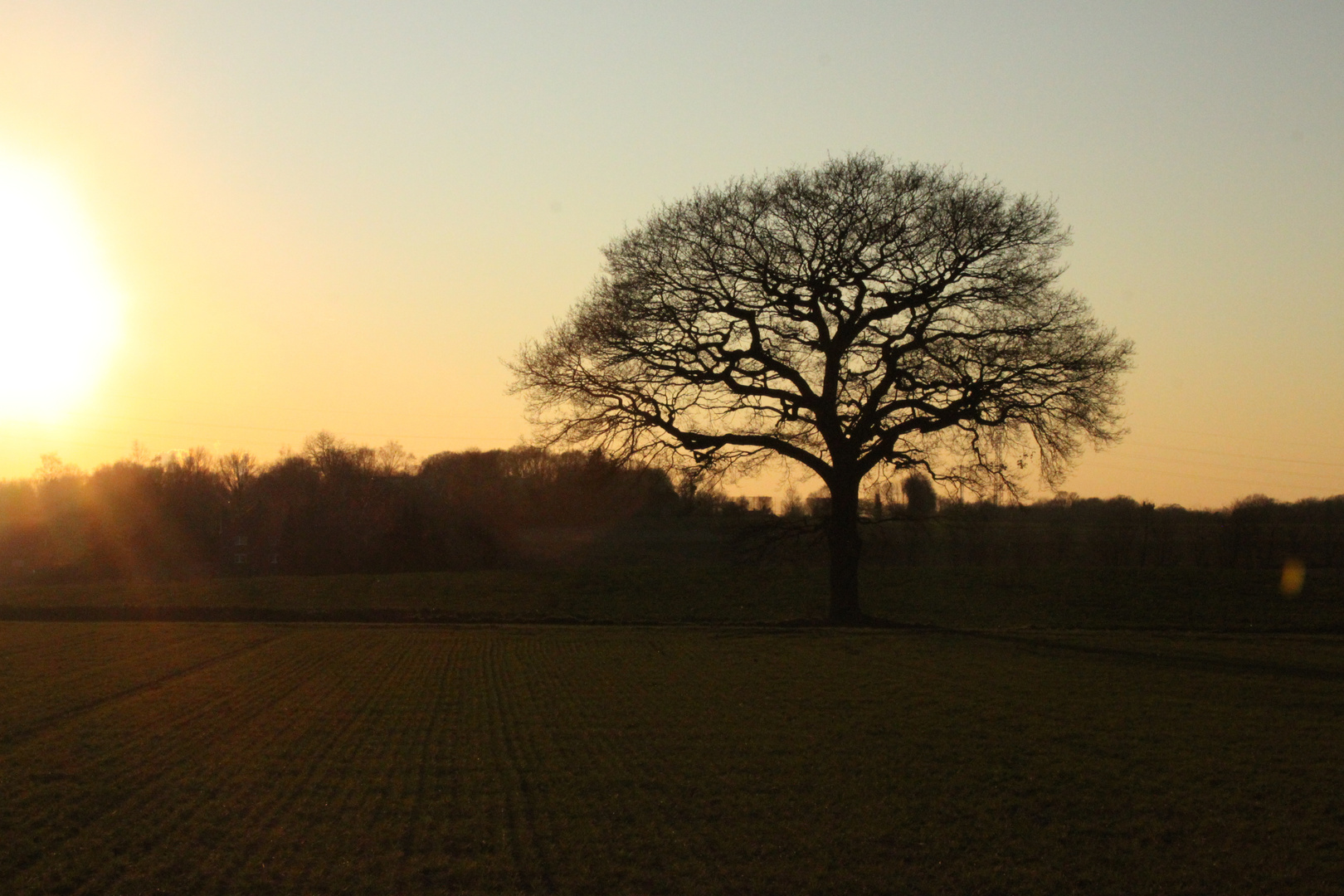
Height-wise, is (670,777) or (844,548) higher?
(844,548)

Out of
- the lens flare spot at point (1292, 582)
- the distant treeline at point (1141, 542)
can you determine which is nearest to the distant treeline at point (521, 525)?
the distant treeline at point (1141, 542)

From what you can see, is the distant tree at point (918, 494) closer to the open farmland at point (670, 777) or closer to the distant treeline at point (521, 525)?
the distant treeline at point (521, 525)

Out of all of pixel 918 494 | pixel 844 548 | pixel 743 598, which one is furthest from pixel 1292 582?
pixel 743 598

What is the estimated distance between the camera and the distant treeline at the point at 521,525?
3166cm

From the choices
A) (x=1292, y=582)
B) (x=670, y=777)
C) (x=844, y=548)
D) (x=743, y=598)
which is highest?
(x=844, y=548)

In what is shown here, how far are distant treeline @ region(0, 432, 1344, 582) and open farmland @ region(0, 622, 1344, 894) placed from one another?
35.8 feet

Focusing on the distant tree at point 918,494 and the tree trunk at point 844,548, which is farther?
the distant tree at point 918,494

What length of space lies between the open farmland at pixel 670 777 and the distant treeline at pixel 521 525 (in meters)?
10.9

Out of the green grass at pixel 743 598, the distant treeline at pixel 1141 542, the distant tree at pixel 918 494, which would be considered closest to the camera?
the distant tree at pixel 918 494

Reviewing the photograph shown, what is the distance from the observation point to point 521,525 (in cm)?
6606

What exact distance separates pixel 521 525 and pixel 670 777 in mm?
56388

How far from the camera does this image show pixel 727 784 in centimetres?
1012

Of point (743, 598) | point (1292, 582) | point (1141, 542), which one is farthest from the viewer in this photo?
point (1141, 542)

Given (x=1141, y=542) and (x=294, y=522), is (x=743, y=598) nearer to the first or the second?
(x=1141, y=542)
